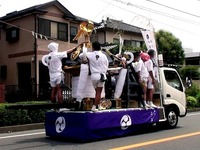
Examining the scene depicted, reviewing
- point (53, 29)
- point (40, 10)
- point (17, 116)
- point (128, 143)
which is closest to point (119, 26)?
point (53, 29)

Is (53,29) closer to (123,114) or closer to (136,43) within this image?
(136,43)

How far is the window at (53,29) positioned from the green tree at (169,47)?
13.1 metres

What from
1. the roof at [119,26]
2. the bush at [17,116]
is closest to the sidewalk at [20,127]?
the bush at [17,116]

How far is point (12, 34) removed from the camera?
2716 centimetres

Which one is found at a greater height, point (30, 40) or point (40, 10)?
point (40, 10)

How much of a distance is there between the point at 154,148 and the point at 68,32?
2013cm

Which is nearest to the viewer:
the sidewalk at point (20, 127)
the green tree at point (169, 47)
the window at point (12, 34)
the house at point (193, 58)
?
the sidewalk at point (20, 127)

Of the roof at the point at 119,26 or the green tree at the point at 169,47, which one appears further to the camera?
the green tree at the point at 169,47

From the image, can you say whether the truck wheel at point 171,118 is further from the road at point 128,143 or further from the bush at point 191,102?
the bush at point 191,102

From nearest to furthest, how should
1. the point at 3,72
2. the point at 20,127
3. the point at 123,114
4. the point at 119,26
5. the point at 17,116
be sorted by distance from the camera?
the point at 123,114, the point at 20,127, the point at 17,116, the point at 3,72, the point at 119,26

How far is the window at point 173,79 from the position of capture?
1213 centimetres

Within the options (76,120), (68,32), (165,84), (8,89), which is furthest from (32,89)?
(76,120)

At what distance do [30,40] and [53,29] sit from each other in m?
1.95

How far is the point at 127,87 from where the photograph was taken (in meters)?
10.7
